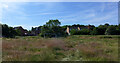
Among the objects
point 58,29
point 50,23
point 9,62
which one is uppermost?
point 50,23

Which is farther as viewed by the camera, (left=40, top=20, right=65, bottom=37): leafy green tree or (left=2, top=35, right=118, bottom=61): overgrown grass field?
(left=40, top=20, right=65, bottom=37): leafy green tree

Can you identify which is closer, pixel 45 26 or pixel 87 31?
pixel 45 26

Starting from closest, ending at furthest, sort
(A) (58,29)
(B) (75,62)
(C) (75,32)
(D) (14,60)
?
(B) (75,62)
(D) (14,60)
(A) (58,29)
(C) (75,32)

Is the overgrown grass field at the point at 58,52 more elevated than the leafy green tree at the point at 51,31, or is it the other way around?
the leafy green tree at the point at 51,31

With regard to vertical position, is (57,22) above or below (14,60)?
above

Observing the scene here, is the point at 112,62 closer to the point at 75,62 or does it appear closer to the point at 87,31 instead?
the point at 75,62

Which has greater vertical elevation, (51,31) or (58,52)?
(51,31)

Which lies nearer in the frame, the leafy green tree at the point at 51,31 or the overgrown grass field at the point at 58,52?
the overgrown grass field at the point at 58,52

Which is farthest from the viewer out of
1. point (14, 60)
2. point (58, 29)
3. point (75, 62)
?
point (58, 29)

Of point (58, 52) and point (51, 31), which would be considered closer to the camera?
point (58, 52)

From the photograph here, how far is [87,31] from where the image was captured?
1469 inches

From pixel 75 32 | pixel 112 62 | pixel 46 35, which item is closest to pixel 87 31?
pixel 75 32

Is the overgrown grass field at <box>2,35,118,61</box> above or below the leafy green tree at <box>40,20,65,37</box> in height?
below

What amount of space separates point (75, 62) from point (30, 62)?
162 cm
